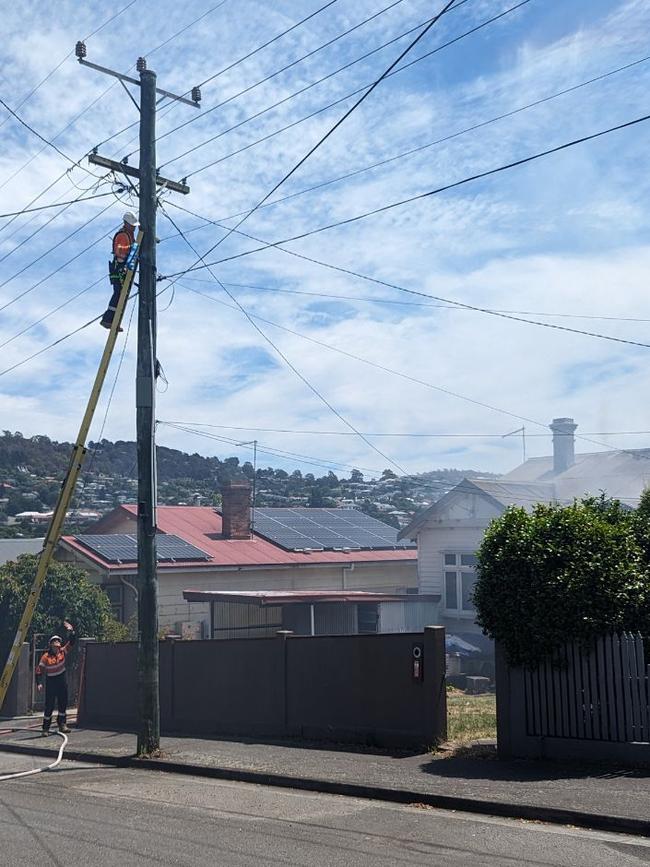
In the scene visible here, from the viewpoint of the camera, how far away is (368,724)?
1351 centimetres

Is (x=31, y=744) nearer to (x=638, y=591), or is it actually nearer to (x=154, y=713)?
(x=154, y=713)

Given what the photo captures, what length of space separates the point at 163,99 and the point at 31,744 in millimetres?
10286

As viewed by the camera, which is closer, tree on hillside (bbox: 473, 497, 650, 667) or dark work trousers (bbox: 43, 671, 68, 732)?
tree on hillside (bbox: 473, 497, 650, 667)

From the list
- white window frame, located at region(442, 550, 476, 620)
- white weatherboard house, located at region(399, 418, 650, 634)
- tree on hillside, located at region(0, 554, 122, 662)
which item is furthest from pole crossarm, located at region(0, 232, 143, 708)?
white window frame, located at region(442, 550, 476, 620)

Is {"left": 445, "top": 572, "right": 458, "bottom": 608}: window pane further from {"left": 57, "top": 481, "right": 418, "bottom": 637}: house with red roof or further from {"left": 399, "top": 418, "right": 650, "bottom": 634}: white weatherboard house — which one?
{"left": 57, "top": 481, "right": 418, "bottom": 637}: house with red roof

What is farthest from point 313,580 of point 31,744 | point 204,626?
point 31,744

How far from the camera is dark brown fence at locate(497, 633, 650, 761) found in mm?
10711

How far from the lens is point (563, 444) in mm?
37281

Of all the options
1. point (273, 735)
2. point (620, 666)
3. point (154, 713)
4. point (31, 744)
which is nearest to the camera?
point (620, 666)

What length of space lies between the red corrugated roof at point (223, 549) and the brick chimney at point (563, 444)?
281 inches

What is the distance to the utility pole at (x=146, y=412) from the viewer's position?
13.8m

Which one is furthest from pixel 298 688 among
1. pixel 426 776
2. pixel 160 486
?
pixel 160 486

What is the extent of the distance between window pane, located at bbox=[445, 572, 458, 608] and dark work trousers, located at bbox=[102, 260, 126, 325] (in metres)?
17.8

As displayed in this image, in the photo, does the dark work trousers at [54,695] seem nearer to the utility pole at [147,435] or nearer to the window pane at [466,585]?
the utility pole at [147,435]
